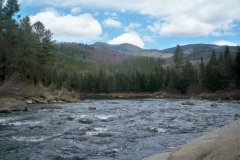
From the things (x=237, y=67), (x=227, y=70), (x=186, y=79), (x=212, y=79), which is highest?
(x=237, y=67)

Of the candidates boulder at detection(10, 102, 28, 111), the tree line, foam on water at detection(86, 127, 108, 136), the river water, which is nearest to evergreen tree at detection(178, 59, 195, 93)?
the tree line

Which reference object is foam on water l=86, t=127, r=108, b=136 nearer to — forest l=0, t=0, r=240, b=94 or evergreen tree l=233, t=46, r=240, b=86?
forest l=0, t=0, r=240, b=94

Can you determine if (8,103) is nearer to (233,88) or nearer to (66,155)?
(66,155)

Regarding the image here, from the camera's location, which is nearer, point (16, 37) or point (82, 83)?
point (16, 37)

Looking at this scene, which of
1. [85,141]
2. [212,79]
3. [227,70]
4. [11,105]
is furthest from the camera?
[212,79]

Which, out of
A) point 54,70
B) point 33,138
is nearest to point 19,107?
point 33,138

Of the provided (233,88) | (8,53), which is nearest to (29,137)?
(8,53)

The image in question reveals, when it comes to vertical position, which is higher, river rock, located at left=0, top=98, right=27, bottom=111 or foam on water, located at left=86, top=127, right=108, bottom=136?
river rock, located at left=0, top=98, right=27, bottom=111

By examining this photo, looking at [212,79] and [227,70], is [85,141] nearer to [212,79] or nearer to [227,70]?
[227,70]

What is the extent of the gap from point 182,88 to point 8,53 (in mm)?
61785

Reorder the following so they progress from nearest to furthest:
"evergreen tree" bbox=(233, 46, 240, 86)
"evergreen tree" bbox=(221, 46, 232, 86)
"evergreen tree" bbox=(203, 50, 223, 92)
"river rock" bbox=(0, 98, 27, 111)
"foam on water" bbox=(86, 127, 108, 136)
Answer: "foam on water" bbox=(86, 127, 108, 136)
"river rock" bbox=(0, 98, 27, 111)
"evergreen tree" bbox=(233, 46, 240, 86)
"evergreen tree" bbox=(221, 46, 232, 86)
"evergreen tree" bbox=(203, 50, 223, 92)

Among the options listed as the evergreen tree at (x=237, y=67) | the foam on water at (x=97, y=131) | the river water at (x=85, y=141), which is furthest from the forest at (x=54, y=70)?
the foam on water at (x=97, y=131)

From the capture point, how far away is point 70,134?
47.2 feet

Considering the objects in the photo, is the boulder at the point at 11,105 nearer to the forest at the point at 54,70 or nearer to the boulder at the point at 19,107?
the boulder at the point at 19,107
